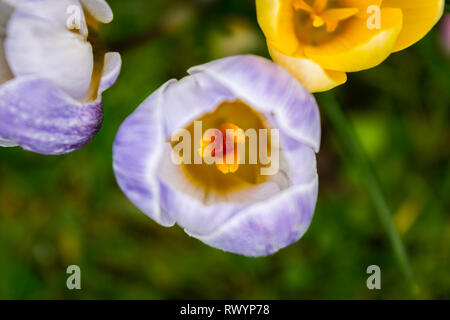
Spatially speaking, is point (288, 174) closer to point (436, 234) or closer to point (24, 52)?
point (24, 52)

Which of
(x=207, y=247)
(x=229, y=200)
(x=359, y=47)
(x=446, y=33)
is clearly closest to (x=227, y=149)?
(x=229, y=200)

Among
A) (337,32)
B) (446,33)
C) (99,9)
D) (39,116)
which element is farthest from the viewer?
(446,33)

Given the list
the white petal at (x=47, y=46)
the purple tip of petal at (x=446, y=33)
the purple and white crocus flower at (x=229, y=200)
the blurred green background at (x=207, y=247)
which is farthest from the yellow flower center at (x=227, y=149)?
the purple tip of petal at (x=446, y=33)

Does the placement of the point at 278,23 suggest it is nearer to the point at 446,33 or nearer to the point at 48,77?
the point at 48,77

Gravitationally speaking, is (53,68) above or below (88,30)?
below

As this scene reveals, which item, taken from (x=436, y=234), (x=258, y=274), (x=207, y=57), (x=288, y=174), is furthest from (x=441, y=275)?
(x=288, y=174)
